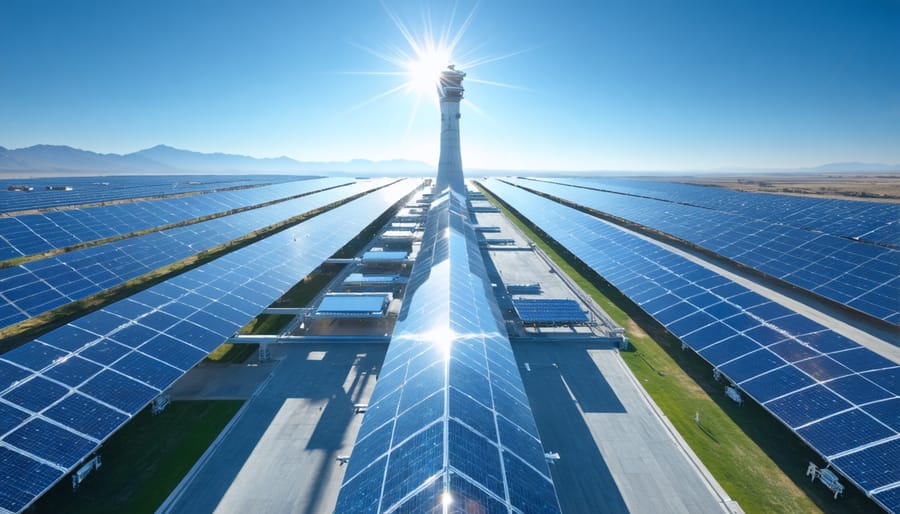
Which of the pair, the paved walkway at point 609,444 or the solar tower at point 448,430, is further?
the paved walkway at point 609,444

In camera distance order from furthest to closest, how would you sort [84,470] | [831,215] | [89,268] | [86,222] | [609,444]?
1. [831,215]
2. [86,222]
3. [89,268]
4. [609,444]
5. [84,470]

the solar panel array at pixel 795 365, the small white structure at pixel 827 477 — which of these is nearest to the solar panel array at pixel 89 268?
the solar panel array at pixel 795 365

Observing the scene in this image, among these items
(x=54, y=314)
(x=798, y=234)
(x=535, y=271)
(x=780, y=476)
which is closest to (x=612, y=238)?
(x=535, y=271)

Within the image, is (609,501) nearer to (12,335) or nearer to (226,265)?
(226,265)

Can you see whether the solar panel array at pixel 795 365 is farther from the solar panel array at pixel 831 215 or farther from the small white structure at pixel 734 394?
the solar panel array at pixel 831 215

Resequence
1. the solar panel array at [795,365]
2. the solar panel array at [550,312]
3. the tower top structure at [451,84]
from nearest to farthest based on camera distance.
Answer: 1. the solar panel array at [795,365]
2. the solar panel array at [550,312]
3. the tower top structure at [451,84]

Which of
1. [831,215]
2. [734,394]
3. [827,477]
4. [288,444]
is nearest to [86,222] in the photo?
[288,444]

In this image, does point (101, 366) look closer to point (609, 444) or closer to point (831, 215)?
point (609, 444)
